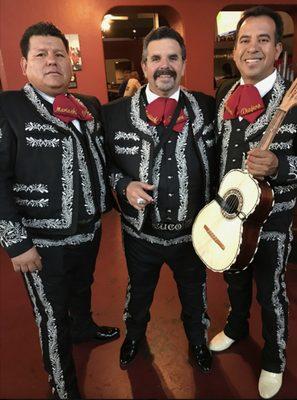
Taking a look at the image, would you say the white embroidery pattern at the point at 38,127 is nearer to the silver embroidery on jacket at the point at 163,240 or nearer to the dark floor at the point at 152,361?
the silver embroidery on jacket at the point at 163,240

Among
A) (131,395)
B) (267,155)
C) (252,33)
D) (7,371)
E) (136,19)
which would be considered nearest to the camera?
(267,155)

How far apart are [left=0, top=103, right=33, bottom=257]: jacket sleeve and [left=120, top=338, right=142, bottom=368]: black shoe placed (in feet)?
3.29

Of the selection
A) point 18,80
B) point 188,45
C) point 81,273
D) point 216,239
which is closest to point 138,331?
point 81,273

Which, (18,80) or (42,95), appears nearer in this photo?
(42,95)

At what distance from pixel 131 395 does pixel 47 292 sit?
31.2 inches

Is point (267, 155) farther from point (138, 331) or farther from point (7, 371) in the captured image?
point (7, 371)

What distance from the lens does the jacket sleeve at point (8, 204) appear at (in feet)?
4.48

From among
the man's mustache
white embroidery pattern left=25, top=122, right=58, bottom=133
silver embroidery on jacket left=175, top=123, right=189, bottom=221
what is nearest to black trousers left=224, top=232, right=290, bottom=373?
silver embroidery on jacket left=175, top=123, right=189, bottom=221

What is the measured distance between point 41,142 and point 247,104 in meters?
0.92

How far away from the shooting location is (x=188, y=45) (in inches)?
178

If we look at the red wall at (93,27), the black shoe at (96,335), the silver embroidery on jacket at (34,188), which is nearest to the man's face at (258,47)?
the silver embroidery on jacket at (34,188)

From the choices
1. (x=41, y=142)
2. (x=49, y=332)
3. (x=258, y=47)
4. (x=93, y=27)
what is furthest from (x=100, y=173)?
(x=93, y=27)

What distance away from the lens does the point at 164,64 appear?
1559 millimetres

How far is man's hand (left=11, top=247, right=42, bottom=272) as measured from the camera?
1.40 meters
